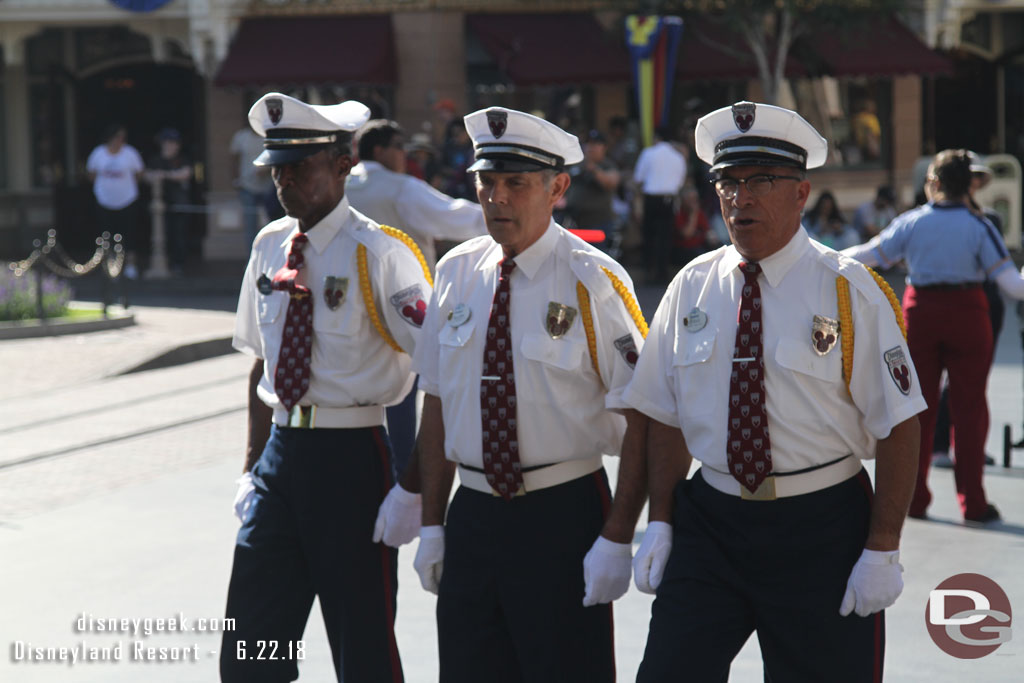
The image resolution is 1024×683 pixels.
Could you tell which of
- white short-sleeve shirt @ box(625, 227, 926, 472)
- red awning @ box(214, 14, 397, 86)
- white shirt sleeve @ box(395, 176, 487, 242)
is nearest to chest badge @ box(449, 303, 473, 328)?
white short-sleeve shirt @ box(625, 227, 926, 472)

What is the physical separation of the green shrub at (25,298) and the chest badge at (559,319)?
1220cm

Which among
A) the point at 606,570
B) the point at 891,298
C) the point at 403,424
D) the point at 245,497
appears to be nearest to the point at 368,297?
the point at 245,497

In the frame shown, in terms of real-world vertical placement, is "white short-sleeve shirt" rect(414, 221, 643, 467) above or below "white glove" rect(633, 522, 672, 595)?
above

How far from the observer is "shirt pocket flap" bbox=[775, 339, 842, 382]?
3623mm

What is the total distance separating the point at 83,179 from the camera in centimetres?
2378

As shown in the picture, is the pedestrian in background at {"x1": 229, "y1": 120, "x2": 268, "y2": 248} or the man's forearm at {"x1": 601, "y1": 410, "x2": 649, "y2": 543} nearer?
the man's forearm at {"x1": 601, "y1": 410, "x2": 649, "y2": 543}

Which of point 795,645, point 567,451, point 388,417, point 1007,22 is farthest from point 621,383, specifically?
point 1007,22

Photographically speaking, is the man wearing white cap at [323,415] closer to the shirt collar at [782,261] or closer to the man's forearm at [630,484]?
the man's forearm at [630,484]

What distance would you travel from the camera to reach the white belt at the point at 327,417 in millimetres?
4457

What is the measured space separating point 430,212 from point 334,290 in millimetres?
3190

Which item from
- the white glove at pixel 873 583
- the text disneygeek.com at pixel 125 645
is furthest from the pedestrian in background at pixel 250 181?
the white glove at pixel 873 583

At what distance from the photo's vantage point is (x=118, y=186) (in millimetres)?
19703

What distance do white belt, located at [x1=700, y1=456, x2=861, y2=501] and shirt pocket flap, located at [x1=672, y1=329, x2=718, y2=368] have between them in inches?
11.8

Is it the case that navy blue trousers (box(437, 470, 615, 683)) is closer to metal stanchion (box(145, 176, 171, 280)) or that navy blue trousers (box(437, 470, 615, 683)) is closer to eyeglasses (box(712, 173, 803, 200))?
eyeglasses (box(712, 173, 803, 200))
